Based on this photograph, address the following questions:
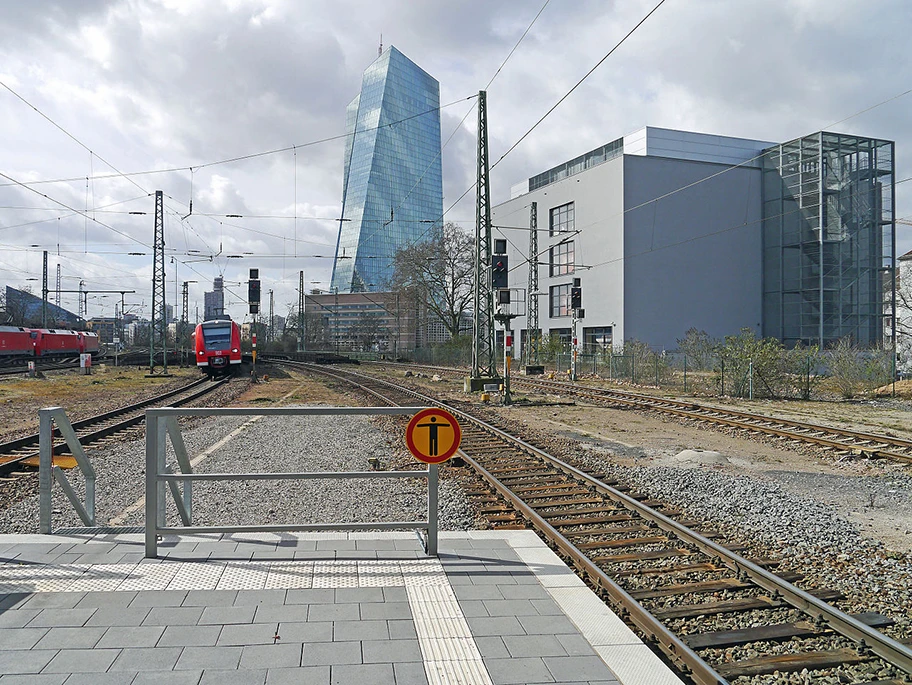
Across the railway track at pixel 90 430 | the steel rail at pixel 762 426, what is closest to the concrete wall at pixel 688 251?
the steel rail at pixel 762 426

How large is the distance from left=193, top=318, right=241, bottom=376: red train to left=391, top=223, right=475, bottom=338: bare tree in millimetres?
20897

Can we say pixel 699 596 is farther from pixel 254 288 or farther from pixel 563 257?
pixel 563 257

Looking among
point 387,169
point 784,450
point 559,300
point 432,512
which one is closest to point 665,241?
point 559,300

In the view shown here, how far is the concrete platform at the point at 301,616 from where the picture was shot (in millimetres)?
3557

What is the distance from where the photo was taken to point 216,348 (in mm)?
36500

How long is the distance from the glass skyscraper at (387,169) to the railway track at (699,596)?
48104 mm

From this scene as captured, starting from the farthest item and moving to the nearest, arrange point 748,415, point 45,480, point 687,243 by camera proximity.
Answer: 1. point 687,243
2. point 748,415
3. point 45,480

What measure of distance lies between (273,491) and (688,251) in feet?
146

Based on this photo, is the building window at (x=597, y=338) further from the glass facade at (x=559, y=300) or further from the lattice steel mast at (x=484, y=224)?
the lattice steel mast at (x=484, y=224)

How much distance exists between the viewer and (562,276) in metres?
54.5

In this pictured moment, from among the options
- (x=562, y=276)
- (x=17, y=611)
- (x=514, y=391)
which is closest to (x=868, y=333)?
(x=562, y=276)

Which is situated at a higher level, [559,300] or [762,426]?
[559,300]

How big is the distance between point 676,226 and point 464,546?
46.1 metres

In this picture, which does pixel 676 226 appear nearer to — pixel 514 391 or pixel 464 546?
pixel 514 391
